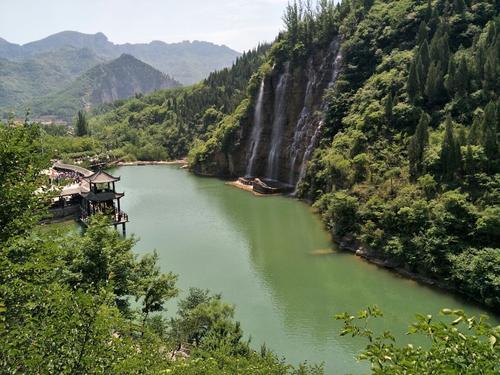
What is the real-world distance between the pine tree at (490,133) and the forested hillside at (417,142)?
0.09m

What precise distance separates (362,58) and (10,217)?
45839 mm

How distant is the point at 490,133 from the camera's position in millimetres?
27359

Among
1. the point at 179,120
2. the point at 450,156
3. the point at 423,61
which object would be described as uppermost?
the point at 423,61

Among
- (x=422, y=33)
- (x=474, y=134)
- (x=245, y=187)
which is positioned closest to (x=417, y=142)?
(x=474, y=134)

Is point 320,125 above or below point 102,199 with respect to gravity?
above

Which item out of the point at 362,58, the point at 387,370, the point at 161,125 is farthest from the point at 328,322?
the point at 161,125

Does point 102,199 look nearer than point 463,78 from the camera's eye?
No

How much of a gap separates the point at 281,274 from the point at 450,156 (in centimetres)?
1326

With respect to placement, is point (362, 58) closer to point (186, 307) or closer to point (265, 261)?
point (265, 261)

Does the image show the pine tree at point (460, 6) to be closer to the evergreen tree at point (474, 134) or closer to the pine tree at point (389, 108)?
the pine tree at point (389, 108)

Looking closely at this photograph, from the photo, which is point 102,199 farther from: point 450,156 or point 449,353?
point 449,353

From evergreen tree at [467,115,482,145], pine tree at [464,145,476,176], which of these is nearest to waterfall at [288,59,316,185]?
evergreen tree at [467,115,482,145]

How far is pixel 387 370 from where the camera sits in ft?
15.0

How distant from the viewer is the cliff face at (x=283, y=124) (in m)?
51.1
